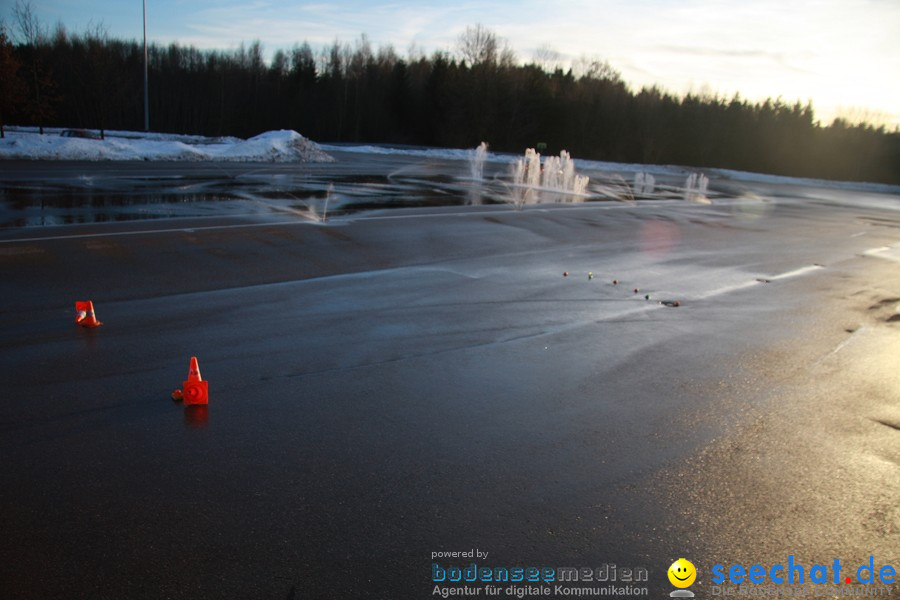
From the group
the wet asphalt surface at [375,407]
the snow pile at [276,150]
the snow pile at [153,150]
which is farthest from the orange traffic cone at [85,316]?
the snow pile at [276,150]

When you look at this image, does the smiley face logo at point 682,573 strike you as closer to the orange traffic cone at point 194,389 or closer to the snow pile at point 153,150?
the orange traffic cone at point 194,389

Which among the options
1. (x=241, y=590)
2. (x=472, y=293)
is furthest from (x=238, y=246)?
(x=241, y=590)

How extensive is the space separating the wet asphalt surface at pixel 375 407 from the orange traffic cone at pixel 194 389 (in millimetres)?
113

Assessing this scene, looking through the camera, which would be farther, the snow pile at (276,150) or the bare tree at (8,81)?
the snow pile at (276,150)

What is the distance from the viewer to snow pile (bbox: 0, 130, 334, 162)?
27.2 metres

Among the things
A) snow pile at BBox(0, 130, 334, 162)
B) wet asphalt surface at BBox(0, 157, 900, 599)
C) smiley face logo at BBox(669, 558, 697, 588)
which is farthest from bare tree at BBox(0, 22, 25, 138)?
smiley face logo at BBox(669, 558, 697, 588)

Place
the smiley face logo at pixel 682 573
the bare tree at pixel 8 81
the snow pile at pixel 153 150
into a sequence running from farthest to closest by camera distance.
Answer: the bare tree at pixel 8 81
the snow pile at pixel 153 150
the smiley face logo at pixel 682 573

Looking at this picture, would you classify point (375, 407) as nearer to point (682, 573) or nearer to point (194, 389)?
point (194, 389)

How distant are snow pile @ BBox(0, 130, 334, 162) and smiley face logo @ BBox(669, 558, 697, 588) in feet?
97.9

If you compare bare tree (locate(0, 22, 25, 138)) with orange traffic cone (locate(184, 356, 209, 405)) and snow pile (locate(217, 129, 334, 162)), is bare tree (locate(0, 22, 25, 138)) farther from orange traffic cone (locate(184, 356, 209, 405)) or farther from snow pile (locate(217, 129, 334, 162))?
orange traffic cone (locate(184, 356, 209, 405))

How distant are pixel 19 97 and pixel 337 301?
109 ft

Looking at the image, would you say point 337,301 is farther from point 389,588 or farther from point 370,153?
point 370,153

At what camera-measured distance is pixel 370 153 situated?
2003 inches

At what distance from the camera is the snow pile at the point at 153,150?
27.2m
